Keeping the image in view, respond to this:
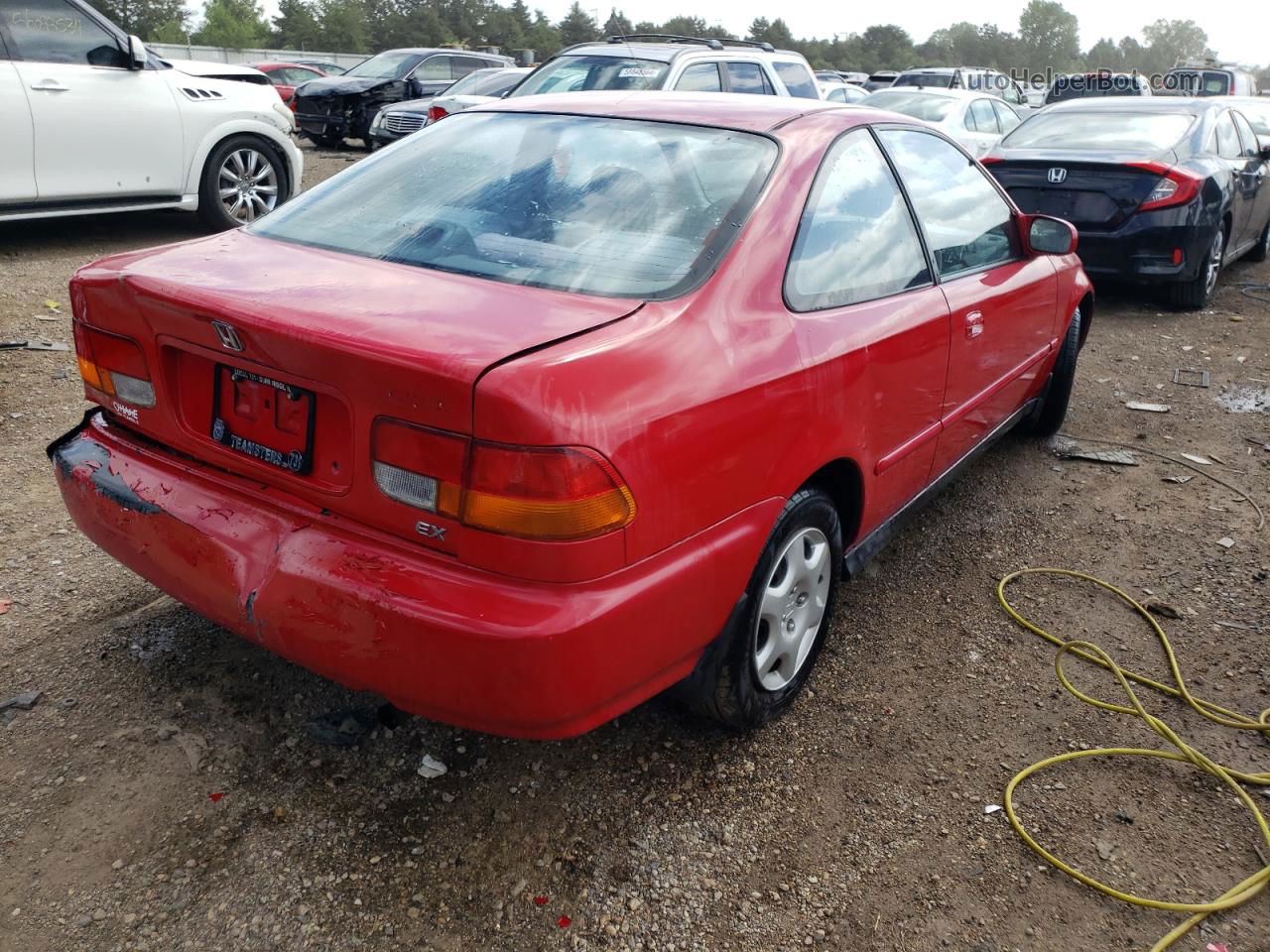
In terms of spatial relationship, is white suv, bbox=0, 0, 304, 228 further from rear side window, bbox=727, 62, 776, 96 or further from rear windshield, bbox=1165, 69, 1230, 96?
rear windshield, bbox=1165, 69, 1230, 96

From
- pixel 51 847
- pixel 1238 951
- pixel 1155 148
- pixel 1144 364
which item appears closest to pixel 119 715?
pixel 51 847

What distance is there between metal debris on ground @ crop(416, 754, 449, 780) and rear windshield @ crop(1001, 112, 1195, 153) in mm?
6970

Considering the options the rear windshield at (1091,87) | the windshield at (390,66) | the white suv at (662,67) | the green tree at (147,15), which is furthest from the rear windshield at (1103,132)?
the green tree at (147,15)

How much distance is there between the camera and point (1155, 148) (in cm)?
741

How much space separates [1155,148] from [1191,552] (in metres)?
4.61

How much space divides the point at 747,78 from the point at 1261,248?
16.5 ft

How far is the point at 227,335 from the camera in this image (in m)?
2.14

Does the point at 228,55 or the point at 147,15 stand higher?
the point at 147,15

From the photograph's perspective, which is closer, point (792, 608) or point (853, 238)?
point (792, 608)

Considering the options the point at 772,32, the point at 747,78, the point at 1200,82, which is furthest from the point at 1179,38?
the point at 747,78

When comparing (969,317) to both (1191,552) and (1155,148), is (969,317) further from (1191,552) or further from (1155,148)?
(1155,148)

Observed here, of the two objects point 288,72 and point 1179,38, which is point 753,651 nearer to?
point 288,72

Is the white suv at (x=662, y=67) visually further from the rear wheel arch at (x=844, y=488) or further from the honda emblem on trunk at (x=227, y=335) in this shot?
the honda emblem on trunk at (x=227, y=335)

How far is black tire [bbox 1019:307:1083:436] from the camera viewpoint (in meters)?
4.73
